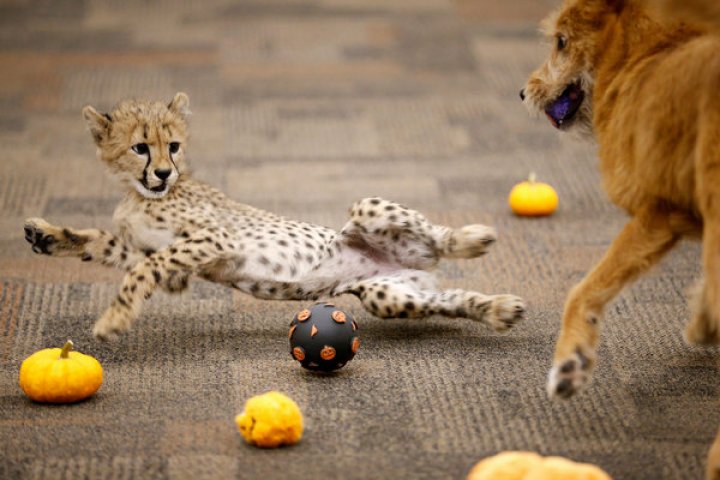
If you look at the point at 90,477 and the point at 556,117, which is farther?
the point at 556,117

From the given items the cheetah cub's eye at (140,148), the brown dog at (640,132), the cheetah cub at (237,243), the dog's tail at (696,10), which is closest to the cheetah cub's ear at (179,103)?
the cheetah cub at (237,243)

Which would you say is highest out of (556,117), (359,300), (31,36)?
(556,117)

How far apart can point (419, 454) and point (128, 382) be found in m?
1.00

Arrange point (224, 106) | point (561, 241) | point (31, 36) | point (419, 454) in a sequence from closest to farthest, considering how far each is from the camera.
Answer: point (419, 454)
point (561, 241)
point (224, 106)
point (31, 36)

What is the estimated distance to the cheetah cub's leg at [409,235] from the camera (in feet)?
12.8

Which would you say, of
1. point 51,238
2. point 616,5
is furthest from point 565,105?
point 51,238

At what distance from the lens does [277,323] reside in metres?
3.94

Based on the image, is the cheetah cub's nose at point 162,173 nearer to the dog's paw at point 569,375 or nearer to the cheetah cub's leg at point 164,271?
the cheetah cub's leg at point 164,271

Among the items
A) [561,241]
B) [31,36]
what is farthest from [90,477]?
[31,36]

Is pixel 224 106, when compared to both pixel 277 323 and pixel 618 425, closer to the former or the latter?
pixel 277 323

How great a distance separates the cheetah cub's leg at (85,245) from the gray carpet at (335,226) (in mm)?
215

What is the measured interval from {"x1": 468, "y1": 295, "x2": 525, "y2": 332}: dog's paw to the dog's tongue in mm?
Answer: 617

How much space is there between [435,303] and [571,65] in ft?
3.07

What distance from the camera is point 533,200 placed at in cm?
494
